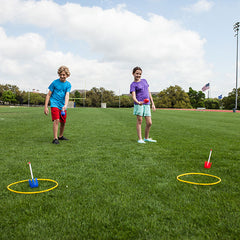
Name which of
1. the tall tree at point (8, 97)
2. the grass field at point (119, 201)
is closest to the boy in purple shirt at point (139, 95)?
the grass field at point (119, 201)

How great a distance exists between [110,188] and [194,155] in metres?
2.49

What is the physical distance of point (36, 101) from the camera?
344ft

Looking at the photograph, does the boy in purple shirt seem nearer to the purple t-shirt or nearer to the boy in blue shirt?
the purple t-shirt

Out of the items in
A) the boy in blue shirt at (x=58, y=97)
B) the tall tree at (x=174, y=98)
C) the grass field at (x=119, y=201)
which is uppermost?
the tall tree at (x=174, y=98)

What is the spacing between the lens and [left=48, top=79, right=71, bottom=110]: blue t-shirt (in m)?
5.69

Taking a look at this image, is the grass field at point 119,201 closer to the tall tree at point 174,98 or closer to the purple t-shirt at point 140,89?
the purple t-shirt at point 140,89

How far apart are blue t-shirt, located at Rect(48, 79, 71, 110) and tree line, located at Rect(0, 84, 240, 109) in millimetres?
61978

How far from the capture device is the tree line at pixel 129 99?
7712 centimetres

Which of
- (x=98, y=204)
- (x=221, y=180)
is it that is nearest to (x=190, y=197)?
(x=221, y=180)

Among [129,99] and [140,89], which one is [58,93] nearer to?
[140,89]

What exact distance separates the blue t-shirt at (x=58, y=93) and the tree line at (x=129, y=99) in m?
62.0

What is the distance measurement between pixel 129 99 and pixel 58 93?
9607 cm

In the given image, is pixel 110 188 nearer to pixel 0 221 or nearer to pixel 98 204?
pixel 98 204

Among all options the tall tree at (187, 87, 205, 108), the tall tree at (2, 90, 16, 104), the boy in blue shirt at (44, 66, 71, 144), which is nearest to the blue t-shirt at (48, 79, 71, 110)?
the boy in blue shirt at (44, 66, 71, 144)
